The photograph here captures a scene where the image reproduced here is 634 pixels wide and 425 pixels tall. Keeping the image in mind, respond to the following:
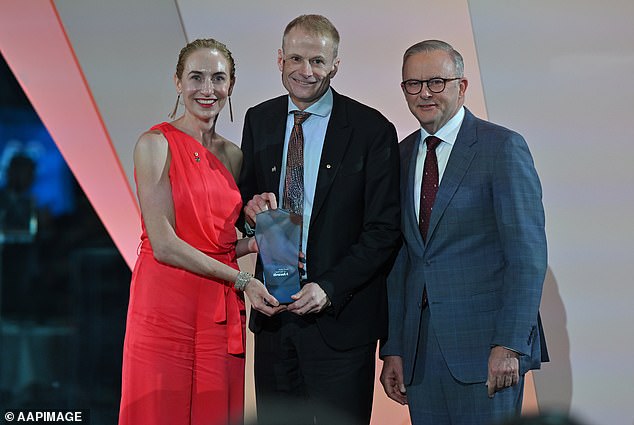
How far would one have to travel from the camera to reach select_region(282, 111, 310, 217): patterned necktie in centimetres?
283

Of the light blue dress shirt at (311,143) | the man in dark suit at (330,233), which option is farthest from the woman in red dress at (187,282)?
the light blue dress shirt at (311,143)

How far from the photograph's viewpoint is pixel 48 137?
4.49 m

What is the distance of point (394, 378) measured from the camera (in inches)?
115

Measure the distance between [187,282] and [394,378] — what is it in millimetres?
770

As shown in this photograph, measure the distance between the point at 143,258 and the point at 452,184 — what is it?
3.39ft

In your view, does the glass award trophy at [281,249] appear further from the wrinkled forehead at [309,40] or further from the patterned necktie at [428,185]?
the wrinkled forehead at [309,40]

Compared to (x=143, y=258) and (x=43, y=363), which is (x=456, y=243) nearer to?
(x=143, y=258)

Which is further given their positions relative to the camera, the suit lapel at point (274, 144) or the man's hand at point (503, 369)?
the suit lapel at point (274, 144)

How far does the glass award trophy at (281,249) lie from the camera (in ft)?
8.86

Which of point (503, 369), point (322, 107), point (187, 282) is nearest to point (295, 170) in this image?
point (322, 107)

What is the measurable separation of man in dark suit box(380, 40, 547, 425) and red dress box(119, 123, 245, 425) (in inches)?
22.8

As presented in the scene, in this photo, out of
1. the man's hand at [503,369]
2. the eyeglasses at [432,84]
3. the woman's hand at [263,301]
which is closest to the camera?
the man's hand at [503,369]

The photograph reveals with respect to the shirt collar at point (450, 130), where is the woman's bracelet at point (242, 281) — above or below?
below

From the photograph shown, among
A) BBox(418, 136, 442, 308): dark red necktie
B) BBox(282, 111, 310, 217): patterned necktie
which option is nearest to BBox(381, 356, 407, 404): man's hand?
BBox(418, 136, 442, 308): dark red necktie
